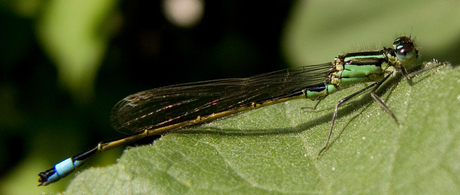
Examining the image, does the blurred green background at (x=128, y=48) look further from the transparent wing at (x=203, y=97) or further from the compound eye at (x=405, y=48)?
the compound eye at (x=405, y=48)

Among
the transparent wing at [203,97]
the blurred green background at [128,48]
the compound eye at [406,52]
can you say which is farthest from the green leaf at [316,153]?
the blurred green background at [128,48]

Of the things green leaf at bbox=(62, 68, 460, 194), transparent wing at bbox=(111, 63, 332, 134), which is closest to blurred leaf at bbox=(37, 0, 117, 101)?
transparent wing at bbox=(111, 63, 332, 134)

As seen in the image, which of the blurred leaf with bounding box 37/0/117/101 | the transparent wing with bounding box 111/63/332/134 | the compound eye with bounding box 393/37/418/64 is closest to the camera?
the compound eye with bounding box 393/37/418/64

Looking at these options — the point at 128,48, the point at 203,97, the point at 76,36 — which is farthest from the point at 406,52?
the point at 76,36

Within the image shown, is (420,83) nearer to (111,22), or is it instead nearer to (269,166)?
(269,166)

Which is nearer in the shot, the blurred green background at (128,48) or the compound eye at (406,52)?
the compound eye at (406,52)

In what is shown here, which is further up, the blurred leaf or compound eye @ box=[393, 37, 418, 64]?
the blurred leaf

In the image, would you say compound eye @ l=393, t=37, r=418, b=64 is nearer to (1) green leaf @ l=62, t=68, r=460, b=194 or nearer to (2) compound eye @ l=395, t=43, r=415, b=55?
(2) compound eye @ l=395, t=43, r=415, b=55

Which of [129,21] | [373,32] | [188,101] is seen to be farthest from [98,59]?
[373,32]
